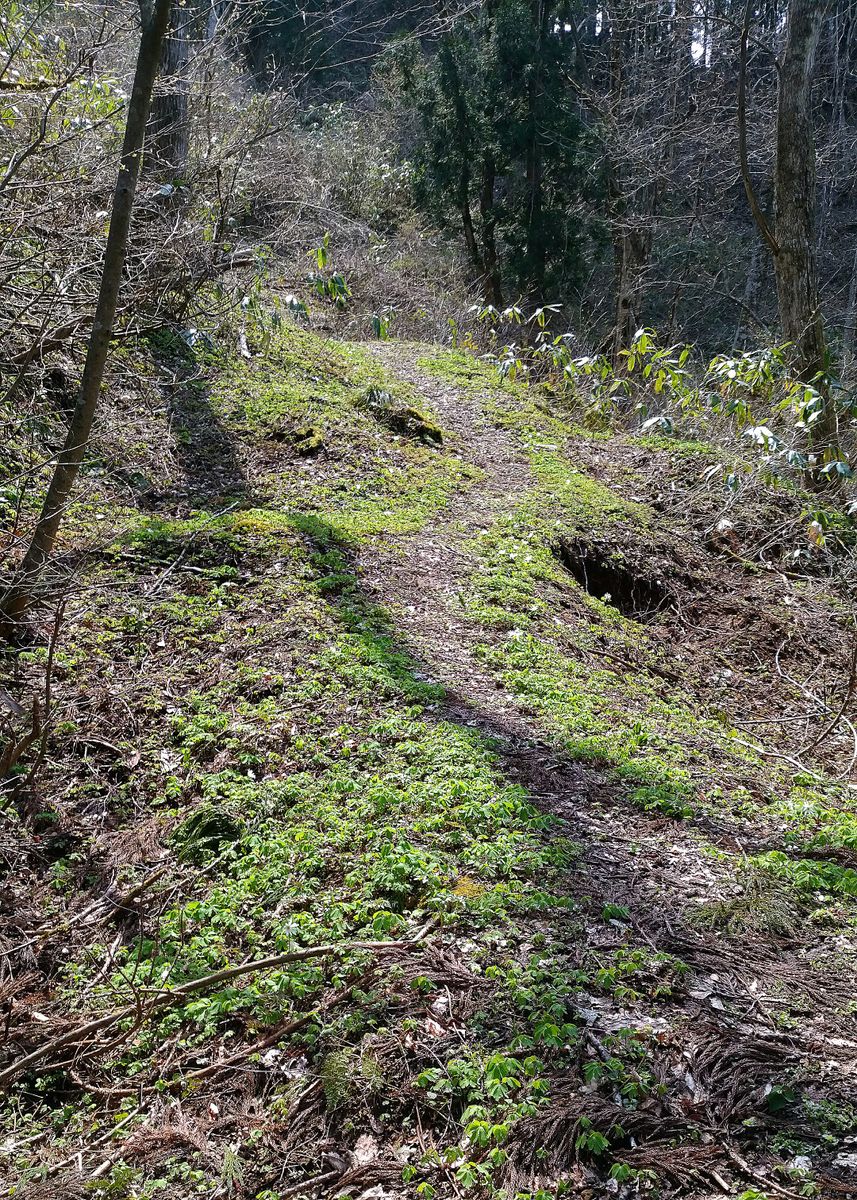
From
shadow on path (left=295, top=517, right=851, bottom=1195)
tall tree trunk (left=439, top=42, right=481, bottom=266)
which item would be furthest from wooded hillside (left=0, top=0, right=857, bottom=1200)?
tall tree trunk (left=439, top=42, right=481, bottom=266)

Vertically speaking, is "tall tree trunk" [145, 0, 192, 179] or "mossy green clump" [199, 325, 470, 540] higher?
"tall tree trunk" [145, 0, 192, 179]

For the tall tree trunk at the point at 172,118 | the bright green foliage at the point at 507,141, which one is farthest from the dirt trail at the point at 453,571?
the bright green foliage at the point at 507,141

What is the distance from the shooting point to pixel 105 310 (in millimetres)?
3697

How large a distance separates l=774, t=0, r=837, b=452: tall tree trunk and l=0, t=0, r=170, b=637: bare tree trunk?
5.42m

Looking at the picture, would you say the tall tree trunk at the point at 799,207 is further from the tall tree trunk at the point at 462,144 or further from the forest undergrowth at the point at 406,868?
the tall tree trunk at the point at 462,144

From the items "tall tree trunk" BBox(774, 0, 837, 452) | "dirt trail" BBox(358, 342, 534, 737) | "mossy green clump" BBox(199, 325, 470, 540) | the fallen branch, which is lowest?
the fallen branch

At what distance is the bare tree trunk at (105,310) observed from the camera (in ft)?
11.5

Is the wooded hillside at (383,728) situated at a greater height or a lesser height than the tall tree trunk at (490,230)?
lesser

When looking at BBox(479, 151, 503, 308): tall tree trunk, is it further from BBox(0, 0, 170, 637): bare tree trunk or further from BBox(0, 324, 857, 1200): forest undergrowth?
BBox(0, 0, 170, 637): bare tree trunk

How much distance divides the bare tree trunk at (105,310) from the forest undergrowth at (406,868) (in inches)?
24.8

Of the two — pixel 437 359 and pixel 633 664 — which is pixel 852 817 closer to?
pixel 633 664

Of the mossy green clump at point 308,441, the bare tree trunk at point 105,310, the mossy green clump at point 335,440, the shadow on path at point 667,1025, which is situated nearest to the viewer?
the shadow on path at point 667,1025

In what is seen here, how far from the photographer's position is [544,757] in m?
3.71

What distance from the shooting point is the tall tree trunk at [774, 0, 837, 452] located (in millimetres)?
7062
